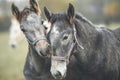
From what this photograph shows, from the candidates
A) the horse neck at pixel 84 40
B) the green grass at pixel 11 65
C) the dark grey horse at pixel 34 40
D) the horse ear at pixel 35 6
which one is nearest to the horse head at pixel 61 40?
the horse neck at pixel 84 40

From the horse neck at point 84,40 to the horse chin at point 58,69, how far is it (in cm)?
59

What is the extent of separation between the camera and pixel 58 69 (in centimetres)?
912

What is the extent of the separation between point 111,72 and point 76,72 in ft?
2.23

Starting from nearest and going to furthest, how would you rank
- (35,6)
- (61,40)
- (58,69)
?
1. (58,69)
2. (61,40)
3. (35,6)

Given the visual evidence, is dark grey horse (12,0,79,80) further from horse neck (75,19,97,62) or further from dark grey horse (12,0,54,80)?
horse neck (75,19,97,62)

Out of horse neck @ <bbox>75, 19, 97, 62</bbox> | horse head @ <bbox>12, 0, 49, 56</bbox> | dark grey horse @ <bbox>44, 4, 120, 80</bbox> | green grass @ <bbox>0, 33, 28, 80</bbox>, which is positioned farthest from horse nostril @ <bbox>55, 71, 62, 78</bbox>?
green grass @ <bbox>0, 33, 28, 80</bbox>

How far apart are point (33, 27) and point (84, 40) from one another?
3.39 ft

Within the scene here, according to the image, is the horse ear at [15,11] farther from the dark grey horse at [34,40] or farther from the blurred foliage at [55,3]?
the blurred foliage at [55,3]

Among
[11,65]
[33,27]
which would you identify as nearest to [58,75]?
[33,27]

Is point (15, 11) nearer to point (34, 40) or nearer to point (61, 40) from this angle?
point (34, 40)

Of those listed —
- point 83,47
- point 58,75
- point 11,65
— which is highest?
point 83,47

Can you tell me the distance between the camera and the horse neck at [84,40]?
31.9 ft

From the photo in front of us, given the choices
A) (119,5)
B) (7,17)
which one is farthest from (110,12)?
(7,17)

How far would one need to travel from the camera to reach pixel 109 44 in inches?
402
